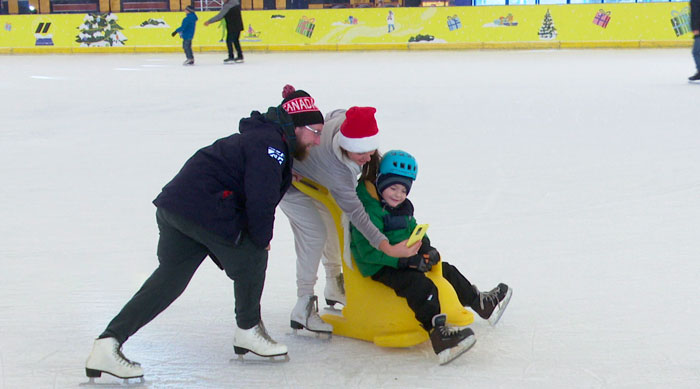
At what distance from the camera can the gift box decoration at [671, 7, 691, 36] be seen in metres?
14.9

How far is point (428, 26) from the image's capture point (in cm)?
1602

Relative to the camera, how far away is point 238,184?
2.23 metres

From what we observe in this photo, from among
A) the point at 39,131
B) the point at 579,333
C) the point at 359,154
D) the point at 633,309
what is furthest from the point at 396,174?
the point at 39,131

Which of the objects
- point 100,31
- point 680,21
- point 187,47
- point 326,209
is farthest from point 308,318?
point 100,31

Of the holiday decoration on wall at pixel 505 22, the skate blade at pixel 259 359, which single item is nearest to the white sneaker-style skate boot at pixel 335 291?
the skate blade at pixel 259 359

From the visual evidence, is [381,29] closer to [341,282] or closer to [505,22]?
[505,22]

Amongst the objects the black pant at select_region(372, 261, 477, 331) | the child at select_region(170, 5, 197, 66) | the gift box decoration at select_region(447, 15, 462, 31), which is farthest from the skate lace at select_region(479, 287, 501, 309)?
the gift box decoration at select_region(447, 15, 462, 31)

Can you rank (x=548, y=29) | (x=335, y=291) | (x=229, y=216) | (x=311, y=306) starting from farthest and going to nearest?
(x=548, y=29) < (x=335, y=291) < (x=311, y=306) < (x=229, y=216)

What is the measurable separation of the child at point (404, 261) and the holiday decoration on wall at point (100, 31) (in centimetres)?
1547

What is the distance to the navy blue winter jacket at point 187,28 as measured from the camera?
1407 centimetres

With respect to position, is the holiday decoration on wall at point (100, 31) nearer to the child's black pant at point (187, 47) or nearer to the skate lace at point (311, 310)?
the child's black pant at point (187, 47)

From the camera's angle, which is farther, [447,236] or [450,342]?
[447,236]

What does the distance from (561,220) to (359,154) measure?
5.68ft

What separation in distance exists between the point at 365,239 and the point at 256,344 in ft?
1.41
